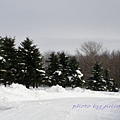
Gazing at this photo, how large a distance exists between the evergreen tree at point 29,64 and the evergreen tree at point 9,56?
0.74 m

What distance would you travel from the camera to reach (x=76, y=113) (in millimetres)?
8703

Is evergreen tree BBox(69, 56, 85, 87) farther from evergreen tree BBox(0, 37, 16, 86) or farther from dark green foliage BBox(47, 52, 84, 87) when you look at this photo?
evergreen tree BBox(0, 37, 16, 86)

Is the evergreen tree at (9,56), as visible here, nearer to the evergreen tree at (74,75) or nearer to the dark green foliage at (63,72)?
the dark green foliage at (63,72)

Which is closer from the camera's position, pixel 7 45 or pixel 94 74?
pixel 7 45

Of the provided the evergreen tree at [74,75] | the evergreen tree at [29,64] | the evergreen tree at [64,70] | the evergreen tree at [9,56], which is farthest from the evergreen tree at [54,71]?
the evergreen tree at [9,56]

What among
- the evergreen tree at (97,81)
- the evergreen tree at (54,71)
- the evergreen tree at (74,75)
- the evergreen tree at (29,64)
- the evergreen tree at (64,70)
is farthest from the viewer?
the evergreen tree at (97,81)

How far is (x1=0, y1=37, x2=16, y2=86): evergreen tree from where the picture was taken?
2827cm

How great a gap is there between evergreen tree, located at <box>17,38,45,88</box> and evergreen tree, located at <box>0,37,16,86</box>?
2.43 ft

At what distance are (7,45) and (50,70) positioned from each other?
26.9 feet

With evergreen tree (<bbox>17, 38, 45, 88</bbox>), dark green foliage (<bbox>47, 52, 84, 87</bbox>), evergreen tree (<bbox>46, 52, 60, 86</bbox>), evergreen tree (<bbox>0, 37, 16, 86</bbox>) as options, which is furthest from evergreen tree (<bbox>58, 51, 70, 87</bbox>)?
evergreen tree (<bbox>0, 37, 16, 86</bbox>)

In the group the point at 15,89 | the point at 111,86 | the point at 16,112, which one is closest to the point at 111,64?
the point at 111,86

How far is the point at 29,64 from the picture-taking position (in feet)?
96.6

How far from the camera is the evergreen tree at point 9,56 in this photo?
92.7ft

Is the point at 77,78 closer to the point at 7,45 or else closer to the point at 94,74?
the point at 94,74
